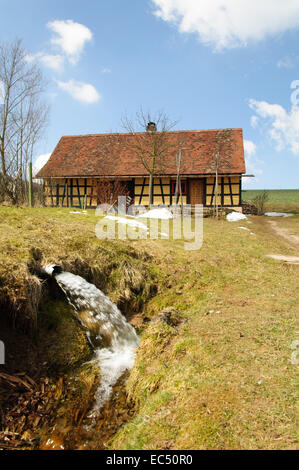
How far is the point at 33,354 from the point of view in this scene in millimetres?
3670

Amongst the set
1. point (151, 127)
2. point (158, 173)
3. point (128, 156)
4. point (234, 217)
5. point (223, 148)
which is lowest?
point (234, 217)

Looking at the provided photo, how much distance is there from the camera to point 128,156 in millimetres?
22500

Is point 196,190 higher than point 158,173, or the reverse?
point 158,173

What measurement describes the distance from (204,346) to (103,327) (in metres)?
1.51

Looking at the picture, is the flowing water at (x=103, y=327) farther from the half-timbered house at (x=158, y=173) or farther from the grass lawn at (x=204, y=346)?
the half-timbered house at (x=158, y=173)

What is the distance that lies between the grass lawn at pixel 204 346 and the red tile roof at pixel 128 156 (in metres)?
14.1

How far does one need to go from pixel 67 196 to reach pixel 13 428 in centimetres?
2061

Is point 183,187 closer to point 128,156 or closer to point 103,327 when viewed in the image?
point 128,156

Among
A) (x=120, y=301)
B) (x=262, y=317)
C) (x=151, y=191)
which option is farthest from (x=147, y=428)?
(x=151, y=191)

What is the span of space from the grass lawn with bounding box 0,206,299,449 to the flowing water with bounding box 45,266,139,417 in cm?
27

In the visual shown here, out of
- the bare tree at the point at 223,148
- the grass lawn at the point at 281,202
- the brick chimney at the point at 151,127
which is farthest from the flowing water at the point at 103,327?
the grass lawn at the point at 281,202

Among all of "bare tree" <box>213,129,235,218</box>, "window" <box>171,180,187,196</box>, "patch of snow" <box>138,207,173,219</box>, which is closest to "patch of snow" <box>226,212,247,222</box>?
"bare tree" <box>213,129,235,218</box>

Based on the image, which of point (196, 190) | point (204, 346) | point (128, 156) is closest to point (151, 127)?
point (128, 156)

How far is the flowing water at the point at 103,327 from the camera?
375cm
